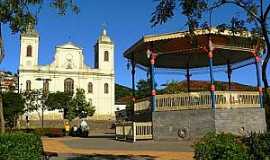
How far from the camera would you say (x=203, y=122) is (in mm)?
23594

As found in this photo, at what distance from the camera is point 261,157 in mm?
9109

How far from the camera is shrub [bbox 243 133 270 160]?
29.8 feet

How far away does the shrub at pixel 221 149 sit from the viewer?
29.3 feet

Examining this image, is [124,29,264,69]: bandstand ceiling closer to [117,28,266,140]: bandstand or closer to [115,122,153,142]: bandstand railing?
[117,28,266,140]: bandstand

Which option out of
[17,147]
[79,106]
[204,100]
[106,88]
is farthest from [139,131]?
[106,88]

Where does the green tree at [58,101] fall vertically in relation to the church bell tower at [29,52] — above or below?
below

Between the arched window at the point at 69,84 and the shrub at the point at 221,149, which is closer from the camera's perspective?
the shrub at the point at 221,149

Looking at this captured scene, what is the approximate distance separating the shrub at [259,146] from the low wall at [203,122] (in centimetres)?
1393

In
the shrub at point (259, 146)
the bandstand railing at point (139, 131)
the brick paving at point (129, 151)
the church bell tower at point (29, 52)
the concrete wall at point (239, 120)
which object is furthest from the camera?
the church bell tower at point (29, 52)

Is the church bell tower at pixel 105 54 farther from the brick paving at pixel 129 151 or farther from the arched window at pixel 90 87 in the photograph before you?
the brick paving at pixel 129 151

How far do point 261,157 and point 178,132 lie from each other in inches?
600

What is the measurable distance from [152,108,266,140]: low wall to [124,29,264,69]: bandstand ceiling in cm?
374

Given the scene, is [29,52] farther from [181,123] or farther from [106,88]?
[181,123]

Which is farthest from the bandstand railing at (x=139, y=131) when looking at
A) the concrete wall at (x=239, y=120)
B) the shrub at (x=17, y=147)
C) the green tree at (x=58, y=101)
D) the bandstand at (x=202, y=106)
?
the green tree at (x=58, y=101)
